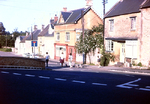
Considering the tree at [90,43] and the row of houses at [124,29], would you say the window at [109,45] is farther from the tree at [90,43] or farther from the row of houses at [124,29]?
the tree at [90,43]

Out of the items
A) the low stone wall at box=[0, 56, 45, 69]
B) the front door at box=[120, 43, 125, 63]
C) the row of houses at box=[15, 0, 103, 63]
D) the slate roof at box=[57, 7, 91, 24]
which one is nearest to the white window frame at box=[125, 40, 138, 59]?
the front door at box=[120, 43, 125, 63]

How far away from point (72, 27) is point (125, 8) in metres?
16.7

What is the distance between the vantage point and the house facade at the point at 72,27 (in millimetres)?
43625

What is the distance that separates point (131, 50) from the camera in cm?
2653

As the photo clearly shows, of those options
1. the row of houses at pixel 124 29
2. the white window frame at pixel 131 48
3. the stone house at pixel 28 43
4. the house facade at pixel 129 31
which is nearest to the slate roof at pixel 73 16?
the row of houses at pixel 124 29

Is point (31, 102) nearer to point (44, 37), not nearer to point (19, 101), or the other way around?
point (19, 101)

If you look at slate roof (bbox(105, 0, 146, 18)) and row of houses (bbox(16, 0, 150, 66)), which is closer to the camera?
row of houses (bbox(16, 0, 150, 66))

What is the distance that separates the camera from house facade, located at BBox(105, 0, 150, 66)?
24.5 metres

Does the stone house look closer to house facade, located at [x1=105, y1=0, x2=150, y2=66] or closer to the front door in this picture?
house facade, located at [x1=105, y1=0, x2=150, y2=66]

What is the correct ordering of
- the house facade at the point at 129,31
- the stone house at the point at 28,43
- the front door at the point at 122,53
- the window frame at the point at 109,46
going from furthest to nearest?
the stone house at the point at 28,43
the window frame at the point at 109,46
the front door at the point at 122,53
the house facade at the point at 129,31

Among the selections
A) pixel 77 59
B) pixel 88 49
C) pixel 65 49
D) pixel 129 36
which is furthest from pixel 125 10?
pixel 65 49

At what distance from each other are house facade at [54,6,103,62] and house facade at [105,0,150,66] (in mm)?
10835

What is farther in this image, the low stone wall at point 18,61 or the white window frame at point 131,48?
the white window frame at point 131,48

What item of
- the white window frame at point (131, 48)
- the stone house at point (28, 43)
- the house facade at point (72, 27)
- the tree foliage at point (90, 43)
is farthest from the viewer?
the stone house at point (28, 43)
